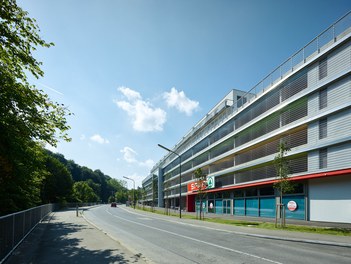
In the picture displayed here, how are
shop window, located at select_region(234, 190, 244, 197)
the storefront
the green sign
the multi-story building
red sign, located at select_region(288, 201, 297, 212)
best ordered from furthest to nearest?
1. the green sign
2. shop window, located at select_region(234, 190, 244, 197)
3. red sign, located at select_region(288, 201, 297, 212)
4. the storefront
5. the multi-story building

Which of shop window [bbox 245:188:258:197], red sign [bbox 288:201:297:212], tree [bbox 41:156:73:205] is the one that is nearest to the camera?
red sign [bbox 288:201:297:212]

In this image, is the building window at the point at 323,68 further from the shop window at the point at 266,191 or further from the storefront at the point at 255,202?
the shop window at the point at 266,191

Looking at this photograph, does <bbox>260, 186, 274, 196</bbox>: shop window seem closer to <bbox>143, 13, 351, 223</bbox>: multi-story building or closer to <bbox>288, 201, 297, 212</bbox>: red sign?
<bbox>143, 13, 351, 223</bbox>: multi-story building

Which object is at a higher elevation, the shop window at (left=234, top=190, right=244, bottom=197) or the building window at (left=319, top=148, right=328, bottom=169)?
the building window at (left=319, top=148, right=328, bottom=169)

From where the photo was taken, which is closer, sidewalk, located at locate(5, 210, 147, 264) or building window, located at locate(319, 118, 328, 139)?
sidewalk, located at locate(5, 210, 147, 264)

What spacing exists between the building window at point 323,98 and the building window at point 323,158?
357 centimetres

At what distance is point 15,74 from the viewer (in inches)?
440

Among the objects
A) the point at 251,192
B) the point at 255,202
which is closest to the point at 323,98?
the point at 255,202

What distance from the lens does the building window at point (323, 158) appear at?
2331 centimetres

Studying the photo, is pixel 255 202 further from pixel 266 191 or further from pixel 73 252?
pixel 73 252

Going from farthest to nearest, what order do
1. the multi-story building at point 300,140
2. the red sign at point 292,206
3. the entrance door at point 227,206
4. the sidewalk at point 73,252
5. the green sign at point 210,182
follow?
the green sign at point 210,182 → the entrance door at point 227,206 → the red sign at point 292,206 → the multi-story building at point 300,140 → the sidewalk at point 73,252

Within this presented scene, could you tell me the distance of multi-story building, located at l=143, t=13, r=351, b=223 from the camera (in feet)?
72.2

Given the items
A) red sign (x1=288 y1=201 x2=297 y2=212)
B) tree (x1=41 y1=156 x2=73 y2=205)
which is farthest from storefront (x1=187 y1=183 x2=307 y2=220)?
tree (x1=41 y1=156 x2=73 y2=205)

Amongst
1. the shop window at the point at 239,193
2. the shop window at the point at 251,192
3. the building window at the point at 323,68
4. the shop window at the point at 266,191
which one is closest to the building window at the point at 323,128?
the building window at the point at 323,68
